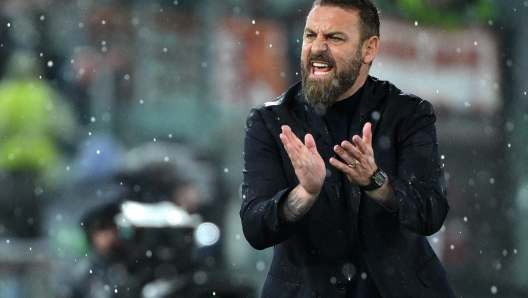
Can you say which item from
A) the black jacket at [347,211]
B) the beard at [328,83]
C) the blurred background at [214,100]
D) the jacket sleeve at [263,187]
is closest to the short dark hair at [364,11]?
the beard at [328,83]

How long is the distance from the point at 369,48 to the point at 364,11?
13 centimetres

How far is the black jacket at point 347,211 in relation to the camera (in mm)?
2807

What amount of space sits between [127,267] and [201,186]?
243 cm

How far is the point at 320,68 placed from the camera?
2977mm

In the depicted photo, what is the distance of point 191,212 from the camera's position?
24.0 ft

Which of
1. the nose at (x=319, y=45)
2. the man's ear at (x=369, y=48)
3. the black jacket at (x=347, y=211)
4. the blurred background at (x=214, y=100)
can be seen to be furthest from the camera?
the blurred background at (x=214, y=100)

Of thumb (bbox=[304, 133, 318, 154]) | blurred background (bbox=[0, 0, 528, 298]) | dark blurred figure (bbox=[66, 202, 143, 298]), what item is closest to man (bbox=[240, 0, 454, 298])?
thumb (bbox=[304, 133, 318, 154])

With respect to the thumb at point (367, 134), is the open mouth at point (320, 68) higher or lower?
higher

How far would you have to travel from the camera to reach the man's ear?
10.0 feet

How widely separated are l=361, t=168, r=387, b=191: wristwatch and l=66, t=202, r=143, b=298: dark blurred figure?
143 inches

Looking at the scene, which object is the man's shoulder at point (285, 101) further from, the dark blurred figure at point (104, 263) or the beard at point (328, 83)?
the dark blurred figure at point (104, 263)

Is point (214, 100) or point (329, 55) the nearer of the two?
point (329, 55)

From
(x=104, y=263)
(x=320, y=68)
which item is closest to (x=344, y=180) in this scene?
(x=320, y=68)

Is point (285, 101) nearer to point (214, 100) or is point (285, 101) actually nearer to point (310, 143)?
point (310, 143)
